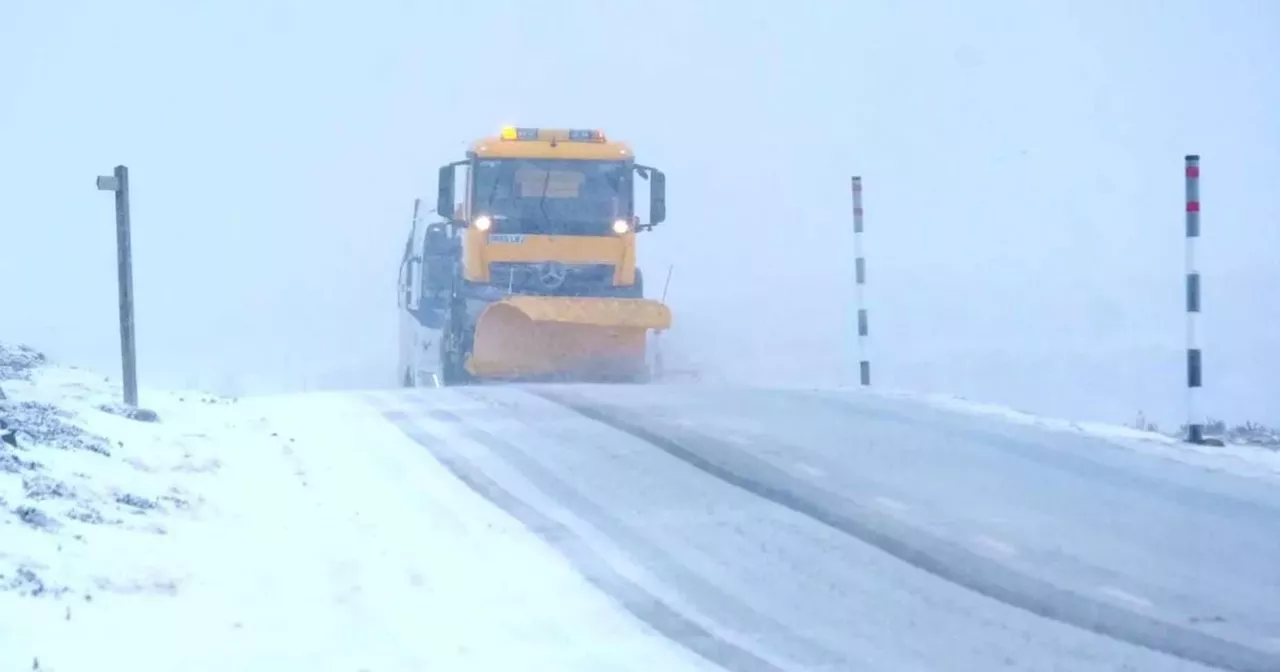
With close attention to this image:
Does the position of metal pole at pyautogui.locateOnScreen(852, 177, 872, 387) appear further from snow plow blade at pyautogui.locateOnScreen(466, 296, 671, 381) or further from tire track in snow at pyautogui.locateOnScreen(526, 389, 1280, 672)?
tire track in snow at pyautogui.locateOnScreen(526, 389, 1280, 672)

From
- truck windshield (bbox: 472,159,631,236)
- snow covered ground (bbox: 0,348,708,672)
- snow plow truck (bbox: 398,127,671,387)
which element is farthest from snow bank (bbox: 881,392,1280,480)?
truck windshield (bbox: 472,159,631,236)

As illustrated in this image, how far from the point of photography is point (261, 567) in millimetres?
4676

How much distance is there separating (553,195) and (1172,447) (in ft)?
27.3

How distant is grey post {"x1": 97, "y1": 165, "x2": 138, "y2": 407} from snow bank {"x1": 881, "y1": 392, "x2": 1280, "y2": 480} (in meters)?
4.59

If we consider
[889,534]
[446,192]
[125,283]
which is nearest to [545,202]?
[446,192]

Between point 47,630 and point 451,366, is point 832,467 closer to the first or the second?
point 47,630

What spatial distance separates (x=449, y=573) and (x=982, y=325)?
57.7ft

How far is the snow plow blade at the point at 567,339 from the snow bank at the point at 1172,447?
482cm

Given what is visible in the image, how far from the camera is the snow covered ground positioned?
3867mm

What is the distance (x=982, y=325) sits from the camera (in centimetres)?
2139

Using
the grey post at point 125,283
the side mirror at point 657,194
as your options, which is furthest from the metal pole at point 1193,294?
the side mirror at point 657,194

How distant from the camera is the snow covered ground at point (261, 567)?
3867 millimetres

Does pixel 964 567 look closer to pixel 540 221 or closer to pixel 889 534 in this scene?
pixel 889 534

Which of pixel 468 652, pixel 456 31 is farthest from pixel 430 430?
pixel 456 31
